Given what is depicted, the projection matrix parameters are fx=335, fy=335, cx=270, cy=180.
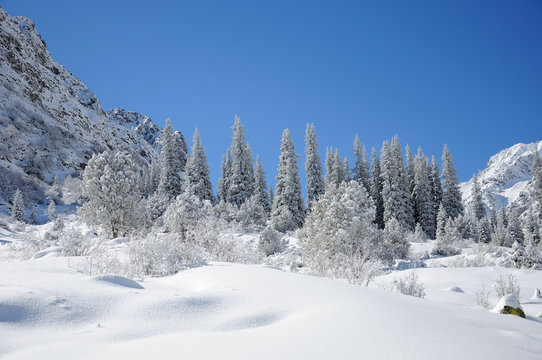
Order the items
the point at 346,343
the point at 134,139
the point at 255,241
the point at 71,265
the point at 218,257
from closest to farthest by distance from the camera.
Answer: the point at 346,343 → the point at 71,265 → the point at 218,257 → the point at 255,241 → the point at 134,139

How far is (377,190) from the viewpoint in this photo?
41.5 meters

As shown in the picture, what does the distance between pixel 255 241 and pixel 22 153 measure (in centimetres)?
3713

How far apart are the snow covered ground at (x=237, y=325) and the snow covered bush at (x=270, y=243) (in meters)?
14.4

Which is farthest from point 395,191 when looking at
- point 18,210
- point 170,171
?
point 18,210

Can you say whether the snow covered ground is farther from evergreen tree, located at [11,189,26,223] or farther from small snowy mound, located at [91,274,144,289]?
evergreen tree, located at [11,189,26,223]

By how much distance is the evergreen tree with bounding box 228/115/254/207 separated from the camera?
39.6 metres

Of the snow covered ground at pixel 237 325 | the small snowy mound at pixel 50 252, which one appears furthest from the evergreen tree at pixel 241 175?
the snow covered ground at pixel 237 325

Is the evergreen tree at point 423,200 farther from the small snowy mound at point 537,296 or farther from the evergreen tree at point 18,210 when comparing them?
the evergreen tree at point 18,210

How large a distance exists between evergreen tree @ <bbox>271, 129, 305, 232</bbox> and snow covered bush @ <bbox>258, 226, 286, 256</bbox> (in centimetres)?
1142

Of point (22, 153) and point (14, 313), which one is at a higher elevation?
point (22, 153)

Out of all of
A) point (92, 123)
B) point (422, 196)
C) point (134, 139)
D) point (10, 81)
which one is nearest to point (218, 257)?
point (422, 196)

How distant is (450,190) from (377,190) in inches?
332

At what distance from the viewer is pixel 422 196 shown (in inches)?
1549

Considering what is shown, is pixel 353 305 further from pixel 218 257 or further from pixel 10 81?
pixel 10 81
